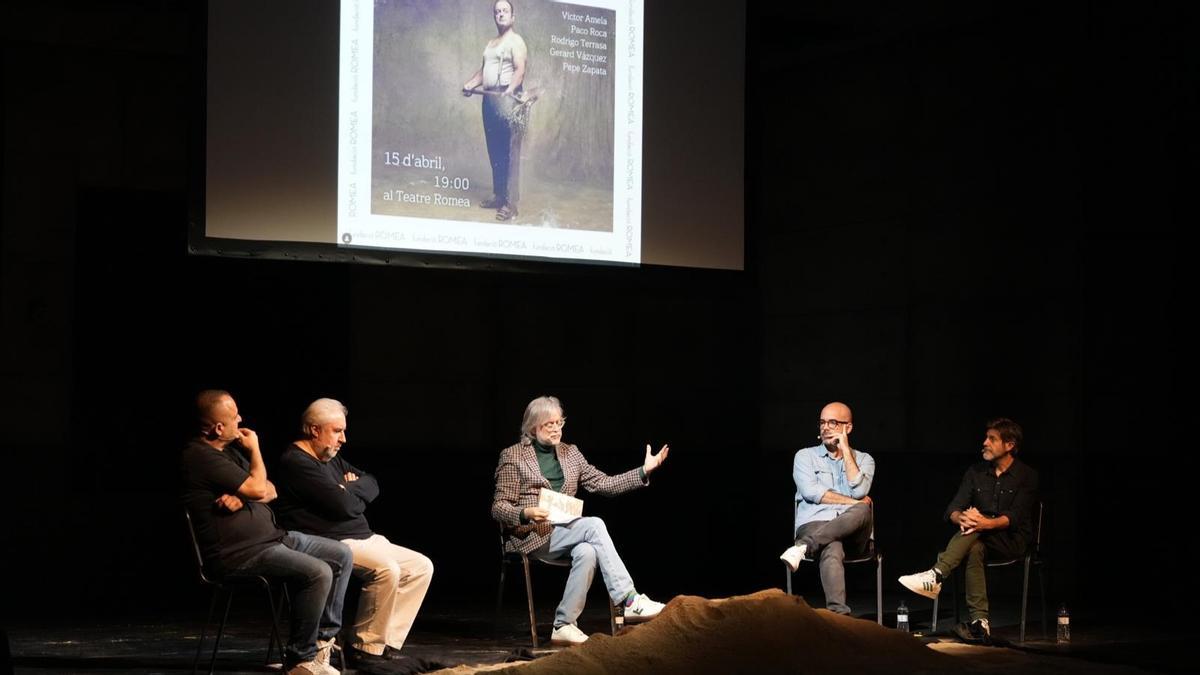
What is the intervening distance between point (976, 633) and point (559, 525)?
185 centimetres

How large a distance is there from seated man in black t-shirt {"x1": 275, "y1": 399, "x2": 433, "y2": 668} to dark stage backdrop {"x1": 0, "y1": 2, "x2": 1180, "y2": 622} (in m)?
1.65

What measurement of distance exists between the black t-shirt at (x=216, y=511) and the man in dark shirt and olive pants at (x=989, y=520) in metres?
2.82

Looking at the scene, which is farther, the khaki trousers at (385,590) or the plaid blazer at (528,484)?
the plaid blazer at (528,484)

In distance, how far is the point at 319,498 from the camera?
16.2ft

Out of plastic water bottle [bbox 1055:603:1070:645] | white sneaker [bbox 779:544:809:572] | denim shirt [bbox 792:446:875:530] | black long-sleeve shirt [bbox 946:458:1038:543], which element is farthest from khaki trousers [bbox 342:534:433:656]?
plastic water bottle [bbox 1055:603:1070:645]

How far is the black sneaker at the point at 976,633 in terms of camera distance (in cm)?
570

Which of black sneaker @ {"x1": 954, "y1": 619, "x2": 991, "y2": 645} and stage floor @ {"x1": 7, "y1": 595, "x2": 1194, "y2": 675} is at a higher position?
black sneaker @ {"x1": 954, "y1": 619, "x2": 991, "y2": 645}

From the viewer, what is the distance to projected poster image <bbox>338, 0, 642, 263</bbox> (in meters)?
5.69

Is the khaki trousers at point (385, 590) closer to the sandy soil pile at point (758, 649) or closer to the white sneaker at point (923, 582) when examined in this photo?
the sandy soil pile at point (758, 649)

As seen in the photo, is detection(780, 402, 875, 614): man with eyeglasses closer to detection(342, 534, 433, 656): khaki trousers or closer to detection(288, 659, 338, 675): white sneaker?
detection(342, 534, 433, 656): khaki trousers

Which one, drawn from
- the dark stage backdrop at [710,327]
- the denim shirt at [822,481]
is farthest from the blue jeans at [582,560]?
the dark stage backdrop at [710,327]

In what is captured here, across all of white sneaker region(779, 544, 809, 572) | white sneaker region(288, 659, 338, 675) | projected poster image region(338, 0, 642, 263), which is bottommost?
white sneaker region(288, 659, 338, 675)

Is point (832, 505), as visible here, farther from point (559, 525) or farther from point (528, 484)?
point (528, 484)

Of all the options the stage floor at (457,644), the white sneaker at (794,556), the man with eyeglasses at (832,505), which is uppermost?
the man with eyeglasses at (832,505)
